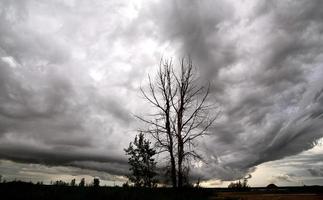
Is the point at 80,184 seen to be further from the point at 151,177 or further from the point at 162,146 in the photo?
the point at 151,177

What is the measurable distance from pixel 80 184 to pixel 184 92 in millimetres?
12022

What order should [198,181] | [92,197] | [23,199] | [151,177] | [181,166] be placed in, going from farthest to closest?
[151,177], [181,166], [198,181], [92,197], [23,199]

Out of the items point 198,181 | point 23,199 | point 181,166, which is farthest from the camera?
point 181,166

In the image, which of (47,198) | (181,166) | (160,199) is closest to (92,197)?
(47,198)

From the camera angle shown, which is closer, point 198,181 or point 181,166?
point 198,181

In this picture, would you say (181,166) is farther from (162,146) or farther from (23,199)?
(23,199)

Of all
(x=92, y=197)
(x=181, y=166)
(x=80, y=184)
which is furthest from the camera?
(x=181, y=166)

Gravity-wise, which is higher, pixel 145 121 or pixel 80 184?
pixel 145 121

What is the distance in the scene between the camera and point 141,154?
4425 cm

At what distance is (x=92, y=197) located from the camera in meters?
9.55

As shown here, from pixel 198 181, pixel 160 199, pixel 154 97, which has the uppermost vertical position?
pixel 154 97

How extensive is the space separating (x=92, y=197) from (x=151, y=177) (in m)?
A: 34.0

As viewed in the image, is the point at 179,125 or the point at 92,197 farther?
the point at 179,125

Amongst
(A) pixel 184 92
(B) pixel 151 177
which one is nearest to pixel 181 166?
(A) pixel 184 92
